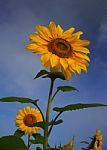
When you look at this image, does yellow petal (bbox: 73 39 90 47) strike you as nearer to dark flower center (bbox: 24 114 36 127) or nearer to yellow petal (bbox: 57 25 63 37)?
yellow petal (bbox: 57 25 63 37)

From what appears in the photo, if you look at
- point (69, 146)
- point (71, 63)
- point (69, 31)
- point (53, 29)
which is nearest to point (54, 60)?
point (71, 63)

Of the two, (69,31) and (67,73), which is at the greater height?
(69,31)

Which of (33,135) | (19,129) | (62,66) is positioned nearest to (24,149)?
(62,66)

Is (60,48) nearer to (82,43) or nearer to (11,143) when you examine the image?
(82,43)

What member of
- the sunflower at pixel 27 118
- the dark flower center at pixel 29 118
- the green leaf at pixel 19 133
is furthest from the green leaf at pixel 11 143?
the dark flower center at pixel 29 118

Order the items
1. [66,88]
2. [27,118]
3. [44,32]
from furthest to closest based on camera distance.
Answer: [27,118]
[44,32]
[66,88]

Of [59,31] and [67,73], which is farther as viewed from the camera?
[59,31]

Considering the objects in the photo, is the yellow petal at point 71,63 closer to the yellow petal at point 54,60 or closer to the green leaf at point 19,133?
the yellow petal at point 54,60
